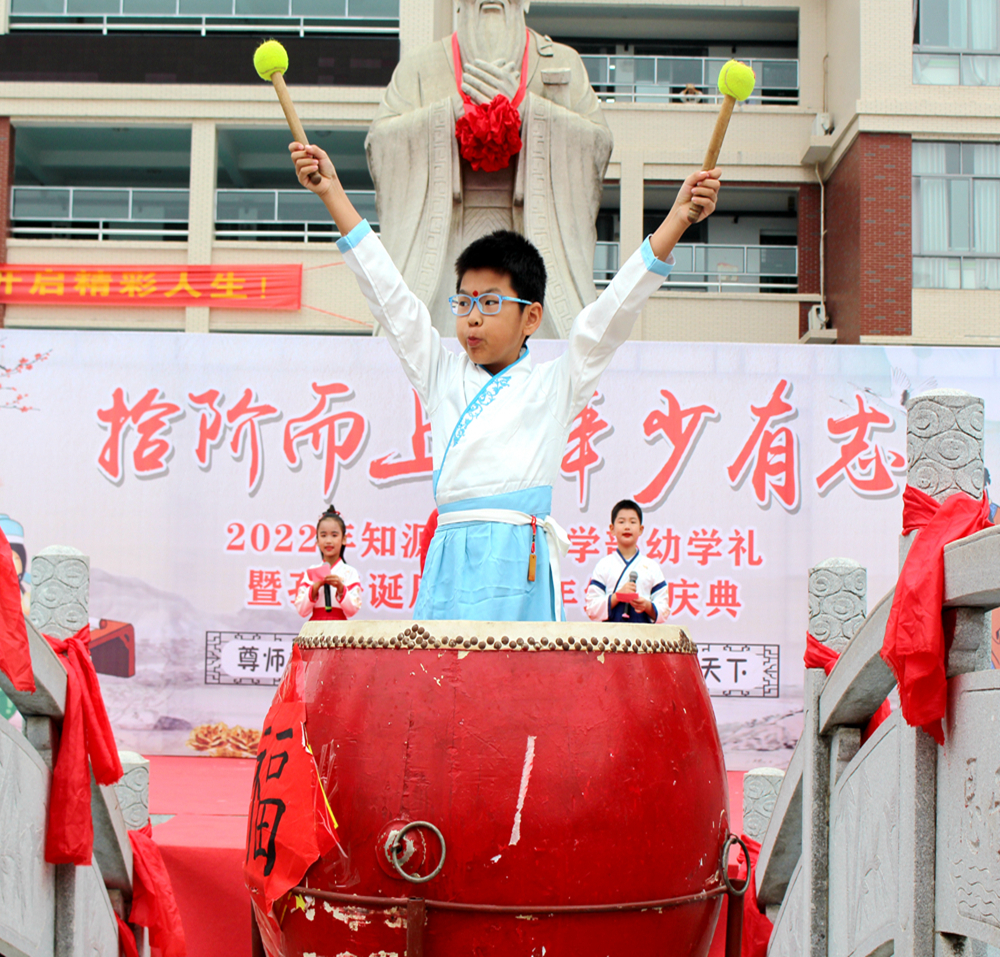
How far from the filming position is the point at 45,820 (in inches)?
72.6

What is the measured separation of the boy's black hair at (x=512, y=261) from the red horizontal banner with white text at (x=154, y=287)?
9497mm

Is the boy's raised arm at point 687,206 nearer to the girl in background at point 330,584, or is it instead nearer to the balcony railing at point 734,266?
the girl in background at point 330,584

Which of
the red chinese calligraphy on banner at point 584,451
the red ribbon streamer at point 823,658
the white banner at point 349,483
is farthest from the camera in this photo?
the red chinese calligraphy on banner at point 584,451

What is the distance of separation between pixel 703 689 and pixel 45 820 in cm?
116

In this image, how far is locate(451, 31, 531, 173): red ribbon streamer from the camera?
14.4 feet

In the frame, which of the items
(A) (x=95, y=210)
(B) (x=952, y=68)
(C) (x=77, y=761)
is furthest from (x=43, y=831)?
(A) (x=95, y=210)

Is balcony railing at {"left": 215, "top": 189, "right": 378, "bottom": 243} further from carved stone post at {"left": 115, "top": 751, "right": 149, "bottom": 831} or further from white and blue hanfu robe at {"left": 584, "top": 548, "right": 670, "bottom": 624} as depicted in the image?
carved stone post at {"left": 115, "top": 751, "right": 149, "bottom": 831}

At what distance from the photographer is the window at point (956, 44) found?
1016cm

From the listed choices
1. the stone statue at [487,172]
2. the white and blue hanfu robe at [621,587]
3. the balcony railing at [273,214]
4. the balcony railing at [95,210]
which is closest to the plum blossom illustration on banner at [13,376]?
the stone statue at [487,172]

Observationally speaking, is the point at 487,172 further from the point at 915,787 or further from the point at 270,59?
the point at 915,787

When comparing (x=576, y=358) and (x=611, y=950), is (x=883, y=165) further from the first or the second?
(x=611, y=950)

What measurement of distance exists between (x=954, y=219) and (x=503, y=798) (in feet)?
34.0

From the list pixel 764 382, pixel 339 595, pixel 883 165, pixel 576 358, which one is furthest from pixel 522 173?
pixel 883 165

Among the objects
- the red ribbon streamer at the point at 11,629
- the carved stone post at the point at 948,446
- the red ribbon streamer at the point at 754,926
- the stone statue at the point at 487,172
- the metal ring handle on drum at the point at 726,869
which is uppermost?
the stone statue at the point at 487,172
